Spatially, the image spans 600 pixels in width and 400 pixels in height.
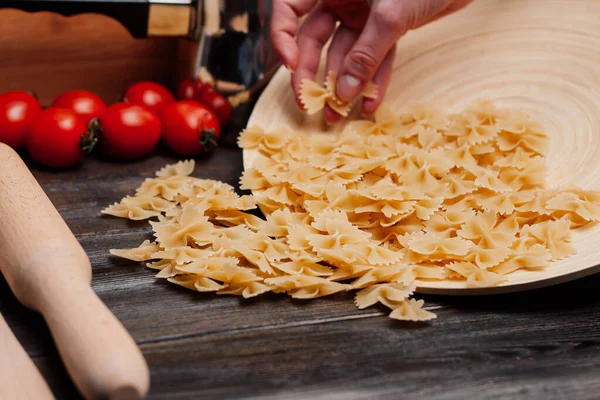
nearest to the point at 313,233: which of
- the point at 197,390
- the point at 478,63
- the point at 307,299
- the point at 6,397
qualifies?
the point at 307,299

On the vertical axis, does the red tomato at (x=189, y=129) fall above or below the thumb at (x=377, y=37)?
below

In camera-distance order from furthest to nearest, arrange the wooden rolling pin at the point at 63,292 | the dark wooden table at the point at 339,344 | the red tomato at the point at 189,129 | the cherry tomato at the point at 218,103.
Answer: the cherry tomato at the point at 218,103 → the red tomato at the point at 189,129 → the dark wooden table at the point at 339,344 → the wooden rolling pin at the point at 63,292

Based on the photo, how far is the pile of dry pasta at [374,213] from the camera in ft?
3.39

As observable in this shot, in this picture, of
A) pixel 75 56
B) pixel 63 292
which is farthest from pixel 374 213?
pixel 75 56

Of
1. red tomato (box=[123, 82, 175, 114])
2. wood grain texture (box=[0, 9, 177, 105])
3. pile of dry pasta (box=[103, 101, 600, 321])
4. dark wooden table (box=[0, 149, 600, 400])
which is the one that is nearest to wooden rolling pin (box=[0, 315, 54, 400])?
dark wooden table (box=[0, 149, 600, 400])

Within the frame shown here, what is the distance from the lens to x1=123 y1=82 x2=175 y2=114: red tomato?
1.72 meters

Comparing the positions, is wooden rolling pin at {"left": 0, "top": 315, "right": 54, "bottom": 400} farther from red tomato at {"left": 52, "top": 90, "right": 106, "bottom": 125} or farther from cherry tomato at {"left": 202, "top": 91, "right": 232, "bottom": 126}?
cherry tomato at {"left": 202, "top": 91, "right": 232, "bottom": 126}

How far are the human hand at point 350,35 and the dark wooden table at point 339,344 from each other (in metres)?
0.58

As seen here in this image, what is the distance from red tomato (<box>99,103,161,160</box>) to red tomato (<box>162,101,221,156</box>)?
34 mm

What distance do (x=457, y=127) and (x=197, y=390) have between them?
78cm

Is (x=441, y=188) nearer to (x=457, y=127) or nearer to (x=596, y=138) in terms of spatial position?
(x=457, y=127)

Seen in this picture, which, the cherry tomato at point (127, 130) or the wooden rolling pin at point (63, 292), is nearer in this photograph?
the wooden rolling pin at point (63, 292)

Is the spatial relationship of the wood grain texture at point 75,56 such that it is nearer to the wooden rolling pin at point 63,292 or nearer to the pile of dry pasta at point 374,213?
the pile of dry pasta at point 374,213

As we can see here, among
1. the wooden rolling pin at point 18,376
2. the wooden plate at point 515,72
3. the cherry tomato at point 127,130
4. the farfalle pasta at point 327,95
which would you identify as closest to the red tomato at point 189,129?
the cherry tomato at point 127,130
